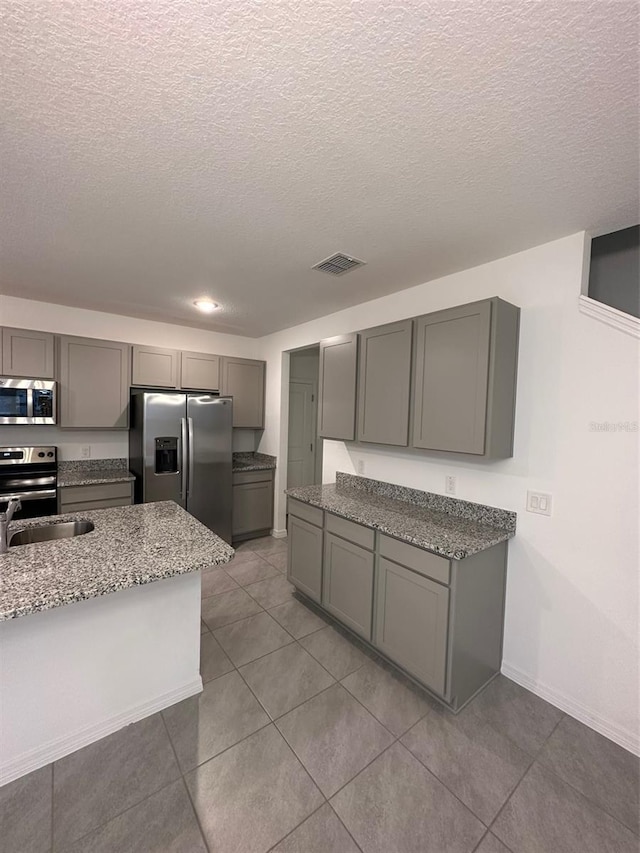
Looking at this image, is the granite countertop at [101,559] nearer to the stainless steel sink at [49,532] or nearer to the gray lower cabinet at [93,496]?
the stainless steel sink at [49,532]

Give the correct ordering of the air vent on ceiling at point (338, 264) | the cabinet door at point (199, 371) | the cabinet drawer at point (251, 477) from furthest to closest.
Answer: the cabinet drawer at point (251, 477) → the cabinet door at point (199, 371) → the air vent on ceiling at point (338, 264)

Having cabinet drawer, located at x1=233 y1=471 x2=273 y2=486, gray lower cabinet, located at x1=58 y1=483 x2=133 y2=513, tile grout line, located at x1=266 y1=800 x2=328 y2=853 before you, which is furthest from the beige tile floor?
cabinet drawer, located at x1=233 y1=471 x2=273 y2=486

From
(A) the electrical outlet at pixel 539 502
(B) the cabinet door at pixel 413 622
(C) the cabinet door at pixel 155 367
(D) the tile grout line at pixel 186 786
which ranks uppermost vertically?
(C) the cabinet door at pixel 155 367

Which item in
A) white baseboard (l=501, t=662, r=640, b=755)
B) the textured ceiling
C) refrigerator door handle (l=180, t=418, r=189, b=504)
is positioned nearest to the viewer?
the textured ceiling

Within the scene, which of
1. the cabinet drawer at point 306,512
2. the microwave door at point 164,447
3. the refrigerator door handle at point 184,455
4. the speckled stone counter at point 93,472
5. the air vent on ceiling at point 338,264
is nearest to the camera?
the air vent on ceiling at point 338,264

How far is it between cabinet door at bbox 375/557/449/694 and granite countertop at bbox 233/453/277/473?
2.32 m

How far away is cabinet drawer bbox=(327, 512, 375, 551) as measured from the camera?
230 centimetres

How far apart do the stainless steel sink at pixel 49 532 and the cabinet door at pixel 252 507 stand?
81.5 inches

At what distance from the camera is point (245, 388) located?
4414 mm

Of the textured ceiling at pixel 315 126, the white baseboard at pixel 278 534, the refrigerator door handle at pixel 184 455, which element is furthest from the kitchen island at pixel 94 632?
the white baseboard at pixel 278 534

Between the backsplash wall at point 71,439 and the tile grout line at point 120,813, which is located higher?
the backsplash wall at point 71,439

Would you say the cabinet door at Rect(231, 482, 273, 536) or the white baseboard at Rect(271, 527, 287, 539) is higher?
the cabinet door at Rect(231, 482, 273, 536)

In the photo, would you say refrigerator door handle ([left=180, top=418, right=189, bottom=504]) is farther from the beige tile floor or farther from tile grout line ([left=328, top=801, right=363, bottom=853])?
tile grout line ([left=328, top=801, right=363, bottom=853])

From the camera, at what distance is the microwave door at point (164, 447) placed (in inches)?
135
